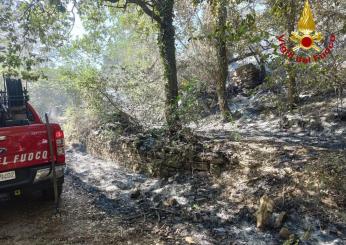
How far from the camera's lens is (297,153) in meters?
5.60

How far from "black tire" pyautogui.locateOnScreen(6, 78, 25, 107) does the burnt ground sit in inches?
72.8

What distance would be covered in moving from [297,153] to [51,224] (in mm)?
4204

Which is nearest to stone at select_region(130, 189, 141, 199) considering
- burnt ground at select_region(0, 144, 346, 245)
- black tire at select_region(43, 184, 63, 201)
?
burnt ground at select_region(0, 144, 346, 245)

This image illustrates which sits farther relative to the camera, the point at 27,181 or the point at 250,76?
the point at 250,76

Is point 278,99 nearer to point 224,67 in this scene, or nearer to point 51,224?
point 224,67

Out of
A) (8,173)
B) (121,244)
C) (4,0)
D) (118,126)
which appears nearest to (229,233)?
(121,244)

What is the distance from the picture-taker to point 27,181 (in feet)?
16.9

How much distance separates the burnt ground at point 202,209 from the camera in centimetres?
428

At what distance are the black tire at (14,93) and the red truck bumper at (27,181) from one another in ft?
6.06

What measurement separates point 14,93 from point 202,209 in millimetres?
4269

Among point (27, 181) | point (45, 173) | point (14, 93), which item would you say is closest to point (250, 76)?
point (14, 93)

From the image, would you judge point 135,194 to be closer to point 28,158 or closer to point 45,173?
point 45,173

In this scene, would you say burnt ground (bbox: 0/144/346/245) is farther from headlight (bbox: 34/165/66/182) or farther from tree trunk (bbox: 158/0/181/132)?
tree trunk (bbox: 158/0/181/132)

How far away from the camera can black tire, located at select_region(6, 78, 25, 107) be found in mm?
6383
